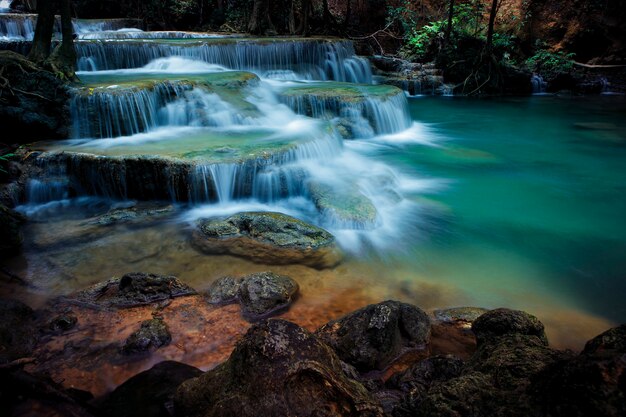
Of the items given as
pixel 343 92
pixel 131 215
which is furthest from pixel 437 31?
pixel 131 215

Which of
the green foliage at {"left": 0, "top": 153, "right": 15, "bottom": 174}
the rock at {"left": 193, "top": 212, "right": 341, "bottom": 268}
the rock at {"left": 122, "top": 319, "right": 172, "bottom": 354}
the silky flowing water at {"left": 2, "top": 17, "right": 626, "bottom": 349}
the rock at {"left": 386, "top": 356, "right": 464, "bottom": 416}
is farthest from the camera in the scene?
the green foliage at {"left": 0, "top": 153, "right": 15, "bottom": 174}

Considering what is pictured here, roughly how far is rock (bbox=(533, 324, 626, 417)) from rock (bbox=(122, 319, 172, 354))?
125 inches

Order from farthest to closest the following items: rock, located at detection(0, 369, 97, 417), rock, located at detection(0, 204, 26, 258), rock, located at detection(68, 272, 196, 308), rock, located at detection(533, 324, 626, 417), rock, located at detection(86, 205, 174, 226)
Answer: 1. rock, located at detection(86, 205, 174, 226)
2. rock, located at detection(0, 204, 26, 258)
3. rock, located at detection(68, 272, 196, 308)
4. rock, located at detection(0, 369, 97, 417)
5. rock, located at detection(533, 324, 626, 417)

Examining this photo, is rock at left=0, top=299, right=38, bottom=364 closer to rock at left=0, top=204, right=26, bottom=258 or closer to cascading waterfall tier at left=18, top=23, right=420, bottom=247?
rock at left=0, top=204, right=26, bottom=258

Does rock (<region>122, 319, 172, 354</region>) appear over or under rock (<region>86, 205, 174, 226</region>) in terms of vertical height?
under

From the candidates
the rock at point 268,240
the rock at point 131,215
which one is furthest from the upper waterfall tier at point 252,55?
the rock at point 268,240

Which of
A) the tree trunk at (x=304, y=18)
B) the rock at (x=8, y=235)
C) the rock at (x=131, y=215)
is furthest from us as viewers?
the tree trunk at (x=304, y=18)

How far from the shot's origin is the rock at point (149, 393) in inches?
109

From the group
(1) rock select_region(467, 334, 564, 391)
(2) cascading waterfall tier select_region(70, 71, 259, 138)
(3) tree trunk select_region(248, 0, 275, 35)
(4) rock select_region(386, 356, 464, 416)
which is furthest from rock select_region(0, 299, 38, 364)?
(3) tree trunk select_region(248, 0, 275, 35)

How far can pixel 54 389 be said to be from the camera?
9.02 feet

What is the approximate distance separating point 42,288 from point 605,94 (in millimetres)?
22877

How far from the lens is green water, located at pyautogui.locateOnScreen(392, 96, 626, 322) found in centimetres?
515

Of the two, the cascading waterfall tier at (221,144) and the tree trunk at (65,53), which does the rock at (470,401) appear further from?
the tree trunk at (65,53)

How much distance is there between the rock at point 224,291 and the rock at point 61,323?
53.0 inches
